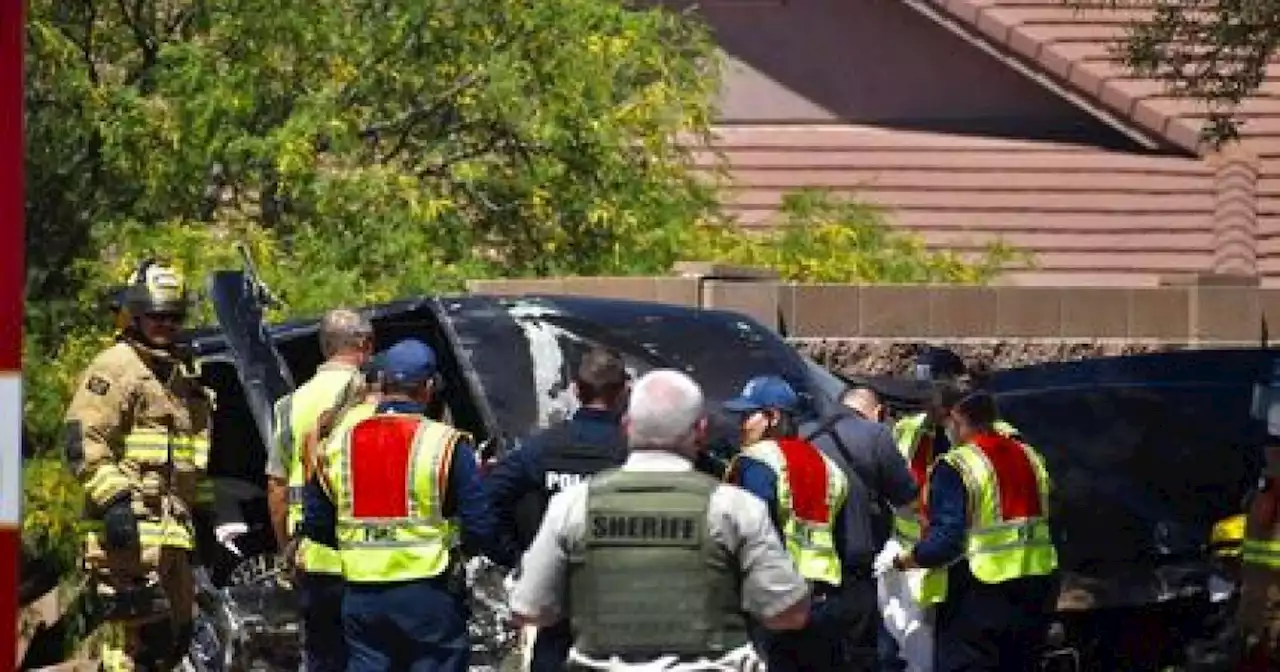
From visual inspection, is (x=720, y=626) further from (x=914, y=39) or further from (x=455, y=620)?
(x=914, y=39)

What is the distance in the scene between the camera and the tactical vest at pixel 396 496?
1020 centimetres

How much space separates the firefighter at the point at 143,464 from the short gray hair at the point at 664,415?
4.51 m

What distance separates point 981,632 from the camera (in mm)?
11508

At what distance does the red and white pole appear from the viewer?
5.22 m

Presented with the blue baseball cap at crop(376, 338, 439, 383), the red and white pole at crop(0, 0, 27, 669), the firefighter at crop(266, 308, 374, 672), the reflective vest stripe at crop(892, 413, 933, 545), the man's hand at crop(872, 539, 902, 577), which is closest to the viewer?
the red and white pole at crop(0, 0, 27, 669)

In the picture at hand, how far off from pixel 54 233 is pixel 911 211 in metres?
8.13

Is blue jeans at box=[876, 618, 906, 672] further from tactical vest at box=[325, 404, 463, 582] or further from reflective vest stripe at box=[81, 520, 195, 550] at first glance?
tactical vest at box=[325, 404, 463, 582]

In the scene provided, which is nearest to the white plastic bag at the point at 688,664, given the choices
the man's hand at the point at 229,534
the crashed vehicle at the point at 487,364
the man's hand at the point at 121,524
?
the crashed vehicle at the point at 487,364

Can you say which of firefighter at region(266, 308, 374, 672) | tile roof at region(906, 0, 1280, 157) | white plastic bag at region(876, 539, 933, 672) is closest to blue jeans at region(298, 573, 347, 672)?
firefighter at region(266, 308, 374, 672)

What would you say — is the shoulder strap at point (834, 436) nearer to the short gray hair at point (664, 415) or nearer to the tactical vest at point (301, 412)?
the tactical vest at point (301, 412)

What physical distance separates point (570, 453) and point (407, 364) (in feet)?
2.33

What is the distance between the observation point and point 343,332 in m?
11.7

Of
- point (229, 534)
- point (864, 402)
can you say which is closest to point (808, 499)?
point (864, 402)

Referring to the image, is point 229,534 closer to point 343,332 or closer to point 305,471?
point 343,332
